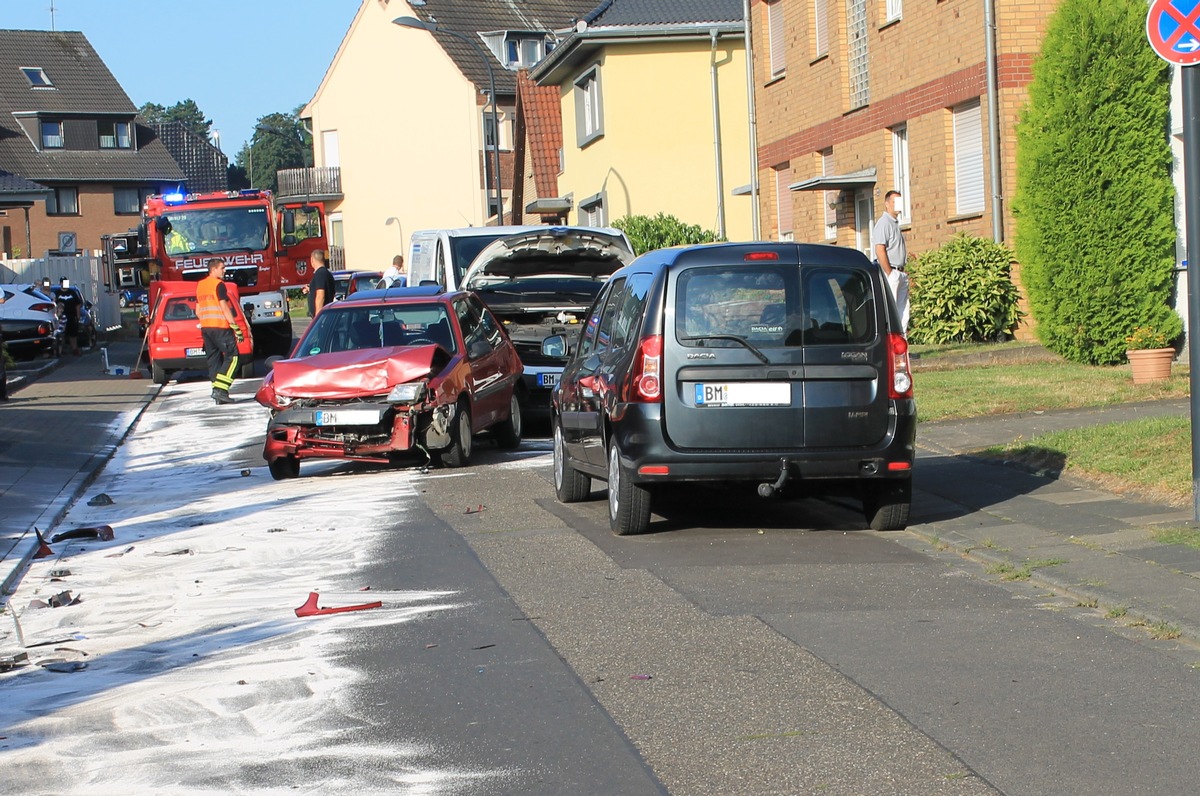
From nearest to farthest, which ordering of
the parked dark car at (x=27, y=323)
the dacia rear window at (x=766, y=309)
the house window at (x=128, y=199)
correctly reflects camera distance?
the dacia rear window at (x=766, y=309), the parked dark car at (x=27, y=323), the house window at (x=128, y=199)

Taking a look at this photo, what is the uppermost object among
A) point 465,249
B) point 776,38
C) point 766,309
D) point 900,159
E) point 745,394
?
point 776,38

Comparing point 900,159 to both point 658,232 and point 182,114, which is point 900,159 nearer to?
point 658,232

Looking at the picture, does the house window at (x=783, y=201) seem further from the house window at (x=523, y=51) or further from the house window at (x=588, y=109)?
the house window at (x=523, y=51)

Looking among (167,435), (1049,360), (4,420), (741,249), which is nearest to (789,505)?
(741,249)

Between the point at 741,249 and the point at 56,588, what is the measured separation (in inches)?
174

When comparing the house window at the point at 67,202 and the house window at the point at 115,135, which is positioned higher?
the house window at the point at 115,135

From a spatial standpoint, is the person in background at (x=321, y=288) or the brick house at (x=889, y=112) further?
the person in background at (x=321, y=288)

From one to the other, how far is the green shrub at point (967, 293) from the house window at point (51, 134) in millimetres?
69042

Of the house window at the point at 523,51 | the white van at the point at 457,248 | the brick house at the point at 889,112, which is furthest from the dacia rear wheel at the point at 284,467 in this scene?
the house window at the point at 523,51

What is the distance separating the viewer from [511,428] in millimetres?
15914

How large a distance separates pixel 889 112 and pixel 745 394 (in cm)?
1763

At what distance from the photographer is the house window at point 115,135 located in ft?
277

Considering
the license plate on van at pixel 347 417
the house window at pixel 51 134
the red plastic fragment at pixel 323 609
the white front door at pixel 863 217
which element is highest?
the house window at pixel 51 134

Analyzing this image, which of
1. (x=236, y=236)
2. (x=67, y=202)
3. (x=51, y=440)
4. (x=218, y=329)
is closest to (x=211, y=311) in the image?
(x=218, y=329)
